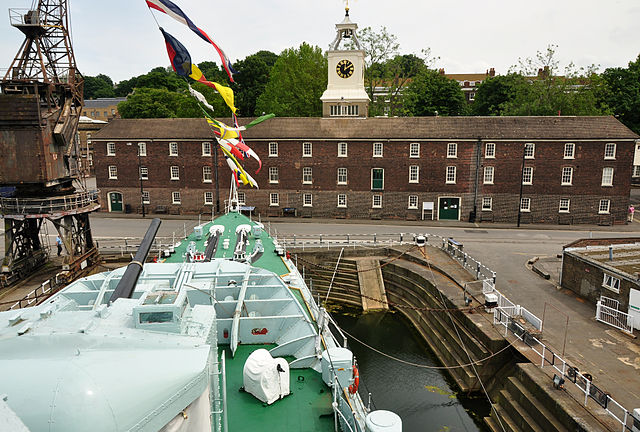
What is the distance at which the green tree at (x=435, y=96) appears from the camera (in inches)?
2746

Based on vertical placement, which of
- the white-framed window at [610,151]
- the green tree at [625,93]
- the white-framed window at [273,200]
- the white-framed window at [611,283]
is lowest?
the white-framed window at [611,283]

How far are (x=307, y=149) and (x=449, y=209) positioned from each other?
14.4m

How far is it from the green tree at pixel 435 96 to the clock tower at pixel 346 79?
846 inches

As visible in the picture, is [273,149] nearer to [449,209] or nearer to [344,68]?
[344,68]

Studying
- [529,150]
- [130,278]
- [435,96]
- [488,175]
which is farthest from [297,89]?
[130,278]

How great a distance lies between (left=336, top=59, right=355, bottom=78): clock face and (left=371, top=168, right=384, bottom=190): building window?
39.2 ft

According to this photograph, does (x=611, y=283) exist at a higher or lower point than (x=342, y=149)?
lower

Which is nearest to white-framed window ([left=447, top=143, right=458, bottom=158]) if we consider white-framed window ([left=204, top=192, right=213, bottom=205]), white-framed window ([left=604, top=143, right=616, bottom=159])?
white-framed window ([left=604, top=143, right=616, bottom=159])

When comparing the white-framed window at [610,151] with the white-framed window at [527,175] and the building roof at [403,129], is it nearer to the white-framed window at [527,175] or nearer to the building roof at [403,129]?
the building roof at [403,129]

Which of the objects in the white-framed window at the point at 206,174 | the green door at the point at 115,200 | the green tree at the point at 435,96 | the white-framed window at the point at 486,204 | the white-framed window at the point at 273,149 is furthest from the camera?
the green tree at the point at 435,96

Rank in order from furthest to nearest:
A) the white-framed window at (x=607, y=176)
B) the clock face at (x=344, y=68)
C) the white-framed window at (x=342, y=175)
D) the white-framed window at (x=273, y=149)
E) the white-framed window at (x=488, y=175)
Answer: the clock face at (x=344, y=68) → the white-framed window at (x=273, y=149) → the white-framed window at (x=342, y=175) → the white-framed window at (x=488, y=175) → the white-framed window at (x=607, y=176)

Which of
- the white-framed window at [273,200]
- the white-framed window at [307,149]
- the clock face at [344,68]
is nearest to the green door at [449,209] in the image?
the white-framed window at [307,149]

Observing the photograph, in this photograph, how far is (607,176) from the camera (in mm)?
41562

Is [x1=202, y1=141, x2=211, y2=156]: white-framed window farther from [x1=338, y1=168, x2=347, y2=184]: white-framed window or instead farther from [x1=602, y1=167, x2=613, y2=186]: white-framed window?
[x1=602, y1=167, x2=613, y2=186]: white-framed window
